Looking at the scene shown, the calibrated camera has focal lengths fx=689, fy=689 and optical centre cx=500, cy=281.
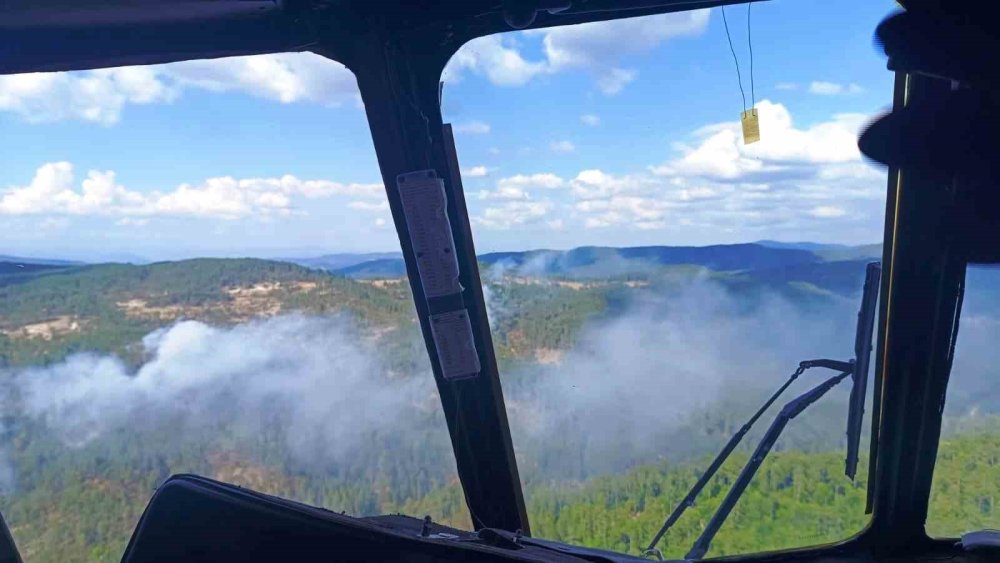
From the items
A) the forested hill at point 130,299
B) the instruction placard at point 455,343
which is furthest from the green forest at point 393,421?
the instruction placard at point 455,343

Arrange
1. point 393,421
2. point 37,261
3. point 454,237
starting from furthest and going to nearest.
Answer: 1. point 393,421
2. point 37,261
3. point 454,237

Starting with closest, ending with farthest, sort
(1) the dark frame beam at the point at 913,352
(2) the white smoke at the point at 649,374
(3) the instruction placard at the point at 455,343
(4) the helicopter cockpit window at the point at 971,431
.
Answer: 1. (1) the dark frame beam at the point at 913,352
2. (4) the helicopter cockpit window at the point at 971,431
3. (3) the instruction placard at the point at 455,343
4. (2) the white smoke at the point at 649,374

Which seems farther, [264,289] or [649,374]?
[649,374]

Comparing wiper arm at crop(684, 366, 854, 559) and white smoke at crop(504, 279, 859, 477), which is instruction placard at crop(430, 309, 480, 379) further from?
wiper arm at crop(684, 366, 854, 559)

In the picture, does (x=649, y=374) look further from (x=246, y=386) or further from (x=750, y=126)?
(x=246, y=386)

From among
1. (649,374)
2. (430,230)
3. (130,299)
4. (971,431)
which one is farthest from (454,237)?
(971,431)

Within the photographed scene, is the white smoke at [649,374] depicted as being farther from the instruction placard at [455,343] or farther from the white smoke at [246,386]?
the white smoke at [246,386]

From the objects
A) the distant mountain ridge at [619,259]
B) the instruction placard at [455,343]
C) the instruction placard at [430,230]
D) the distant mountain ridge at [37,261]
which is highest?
the distant mountain ridge at [37,261]
